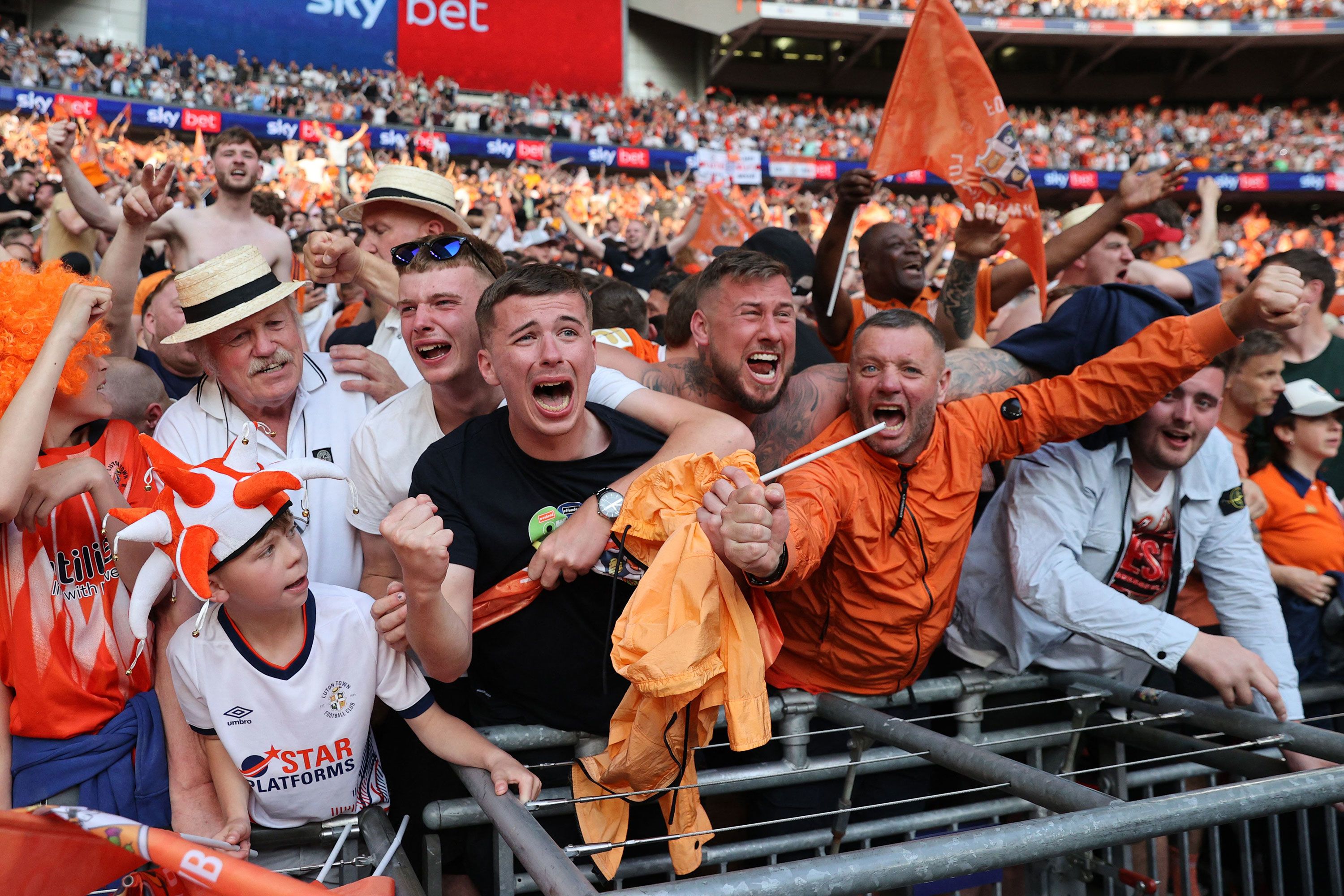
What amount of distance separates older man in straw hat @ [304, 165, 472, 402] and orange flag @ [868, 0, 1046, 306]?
1.83 metres

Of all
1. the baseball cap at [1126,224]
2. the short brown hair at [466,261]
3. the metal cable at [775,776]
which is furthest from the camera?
the baseball cap at [1126,224]

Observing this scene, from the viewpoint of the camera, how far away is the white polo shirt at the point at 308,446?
249cm

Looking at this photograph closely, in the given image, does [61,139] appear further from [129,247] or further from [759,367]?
[759,367]

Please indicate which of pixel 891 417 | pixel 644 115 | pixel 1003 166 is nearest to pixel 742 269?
pixel 891 417

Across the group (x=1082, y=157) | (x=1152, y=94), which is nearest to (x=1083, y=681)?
(x=1082, y=157)

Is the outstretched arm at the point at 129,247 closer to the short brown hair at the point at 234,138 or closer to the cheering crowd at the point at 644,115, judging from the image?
the short brown hair at the point at 234,138

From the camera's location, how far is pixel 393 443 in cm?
249

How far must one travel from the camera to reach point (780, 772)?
2119 mm

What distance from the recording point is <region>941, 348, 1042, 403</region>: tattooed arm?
285 centimetres

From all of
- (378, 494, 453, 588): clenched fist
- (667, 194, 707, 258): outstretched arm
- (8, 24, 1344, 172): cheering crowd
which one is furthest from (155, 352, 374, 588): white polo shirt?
(8, 24, 1344, 172): cheering crowd

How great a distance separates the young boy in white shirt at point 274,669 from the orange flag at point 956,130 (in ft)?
9.40

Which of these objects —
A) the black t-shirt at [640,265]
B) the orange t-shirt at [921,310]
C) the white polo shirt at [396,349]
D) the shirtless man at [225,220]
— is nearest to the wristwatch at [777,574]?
the white polo shirt at [396,349]

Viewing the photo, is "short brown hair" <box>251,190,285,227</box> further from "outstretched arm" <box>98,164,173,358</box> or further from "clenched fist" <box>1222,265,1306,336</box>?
"clenched fist" <box>1222,265,1306,336</box>

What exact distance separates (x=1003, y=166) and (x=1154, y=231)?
204cm
